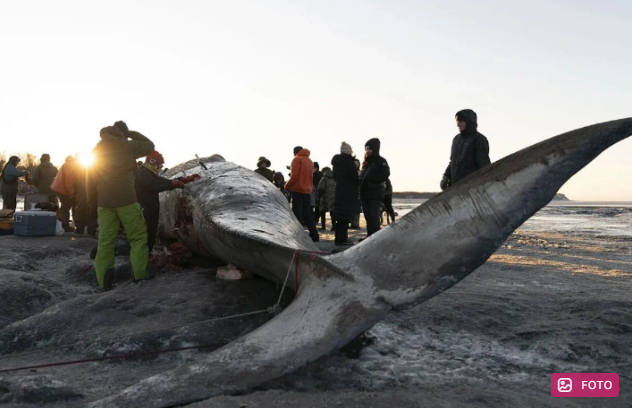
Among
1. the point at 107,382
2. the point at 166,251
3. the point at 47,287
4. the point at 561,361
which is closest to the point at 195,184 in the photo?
the point at 166,251

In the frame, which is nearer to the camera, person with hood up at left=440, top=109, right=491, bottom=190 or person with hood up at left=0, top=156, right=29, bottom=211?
person with hood up at left=440, top=109, right=491, bottom=190

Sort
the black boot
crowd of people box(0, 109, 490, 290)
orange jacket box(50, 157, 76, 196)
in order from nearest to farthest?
the black boot, crowd of people box(0, 109, 490, 290), orange jacket box(50, 157, 76, 196)

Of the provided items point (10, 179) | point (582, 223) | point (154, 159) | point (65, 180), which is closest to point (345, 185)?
point (154, 159)

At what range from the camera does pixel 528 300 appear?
15.0 ft

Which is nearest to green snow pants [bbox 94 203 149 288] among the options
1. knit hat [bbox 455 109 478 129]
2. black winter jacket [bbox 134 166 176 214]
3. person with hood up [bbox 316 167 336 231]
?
black winter jacket [bbox 134 166 176 214]

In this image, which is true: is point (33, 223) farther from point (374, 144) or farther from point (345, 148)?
point (374, 144)

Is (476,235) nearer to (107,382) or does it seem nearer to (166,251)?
(107,382)

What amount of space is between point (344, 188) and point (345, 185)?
0.06 m

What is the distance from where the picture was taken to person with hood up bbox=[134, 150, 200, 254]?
6.15 meters

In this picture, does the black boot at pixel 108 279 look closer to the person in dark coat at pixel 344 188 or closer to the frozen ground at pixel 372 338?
the frozen ground at pixel 372 338

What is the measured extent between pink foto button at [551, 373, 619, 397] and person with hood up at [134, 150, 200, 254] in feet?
15.2

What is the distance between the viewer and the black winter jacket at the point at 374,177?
335 inches

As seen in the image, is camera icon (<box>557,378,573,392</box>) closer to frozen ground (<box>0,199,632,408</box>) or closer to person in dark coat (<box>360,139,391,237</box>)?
frozen ground (<box>0,199,632,408</box>)

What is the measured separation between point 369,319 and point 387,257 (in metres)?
0.41
